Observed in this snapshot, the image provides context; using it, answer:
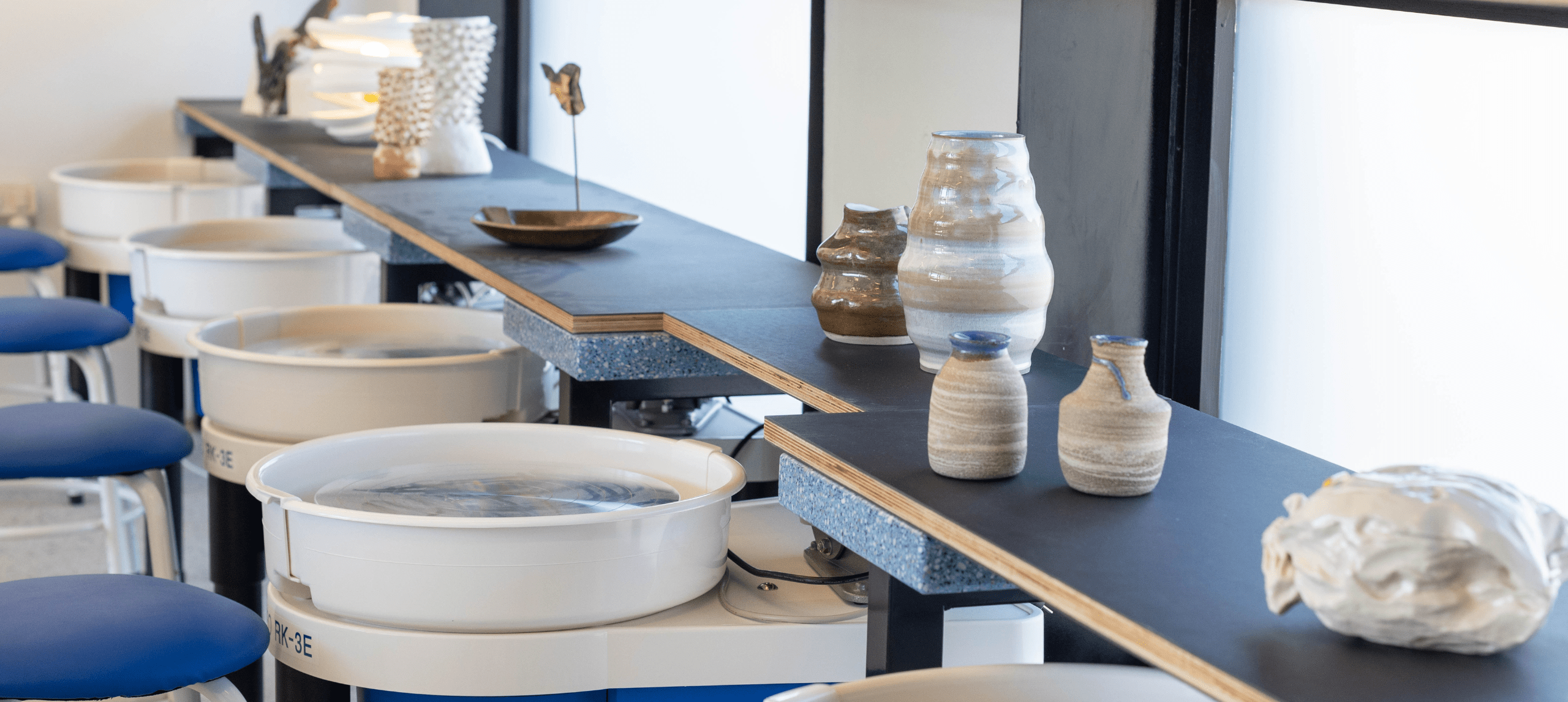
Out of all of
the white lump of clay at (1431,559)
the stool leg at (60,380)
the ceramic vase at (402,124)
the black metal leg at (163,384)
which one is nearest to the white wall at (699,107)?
the ceramic vase at (402,124)

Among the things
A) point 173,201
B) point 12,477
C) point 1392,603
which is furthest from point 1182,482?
point 173,201

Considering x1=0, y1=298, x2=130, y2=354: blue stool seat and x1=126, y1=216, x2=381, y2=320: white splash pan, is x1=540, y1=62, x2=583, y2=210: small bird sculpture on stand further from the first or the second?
x1=0, y1=298, x2=130, y2=354: blue stool seat

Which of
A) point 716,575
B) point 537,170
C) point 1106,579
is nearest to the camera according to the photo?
point 1106,579

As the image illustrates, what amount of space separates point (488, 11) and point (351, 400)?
2399 millimetres

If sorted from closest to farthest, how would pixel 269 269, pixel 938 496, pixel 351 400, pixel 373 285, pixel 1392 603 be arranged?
1. pixel 1392 603
2. pixel 938 496
3. pixel 351 400
4. pixel 269 269
5. pixel 373 285

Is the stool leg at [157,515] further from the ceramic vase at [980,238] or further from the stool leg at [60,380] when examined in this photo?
the stool leg at [60,380]

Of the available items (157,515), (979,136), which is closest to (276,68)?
(157,515)

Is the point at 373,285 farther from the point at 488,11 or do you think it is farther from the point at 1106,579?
the point at 1106,579

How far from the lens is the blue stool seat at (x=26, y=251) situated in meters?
3.30

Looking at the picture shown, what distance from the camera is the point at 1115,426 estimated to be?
109 cm

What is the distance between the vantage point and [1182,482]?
117 cm

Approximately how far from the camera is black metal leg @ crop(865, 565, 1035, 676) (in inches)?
49.4

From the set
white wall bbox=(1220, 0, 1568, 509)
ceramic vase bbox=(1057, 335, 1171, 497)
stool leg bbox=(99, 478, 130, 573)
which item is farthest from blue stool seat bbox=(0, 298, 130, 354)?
ceramic vase bbox=(1057, 335, 1171, 497)

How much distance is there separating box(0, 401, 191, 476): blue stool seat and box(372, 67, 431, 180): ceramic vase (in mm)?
988
